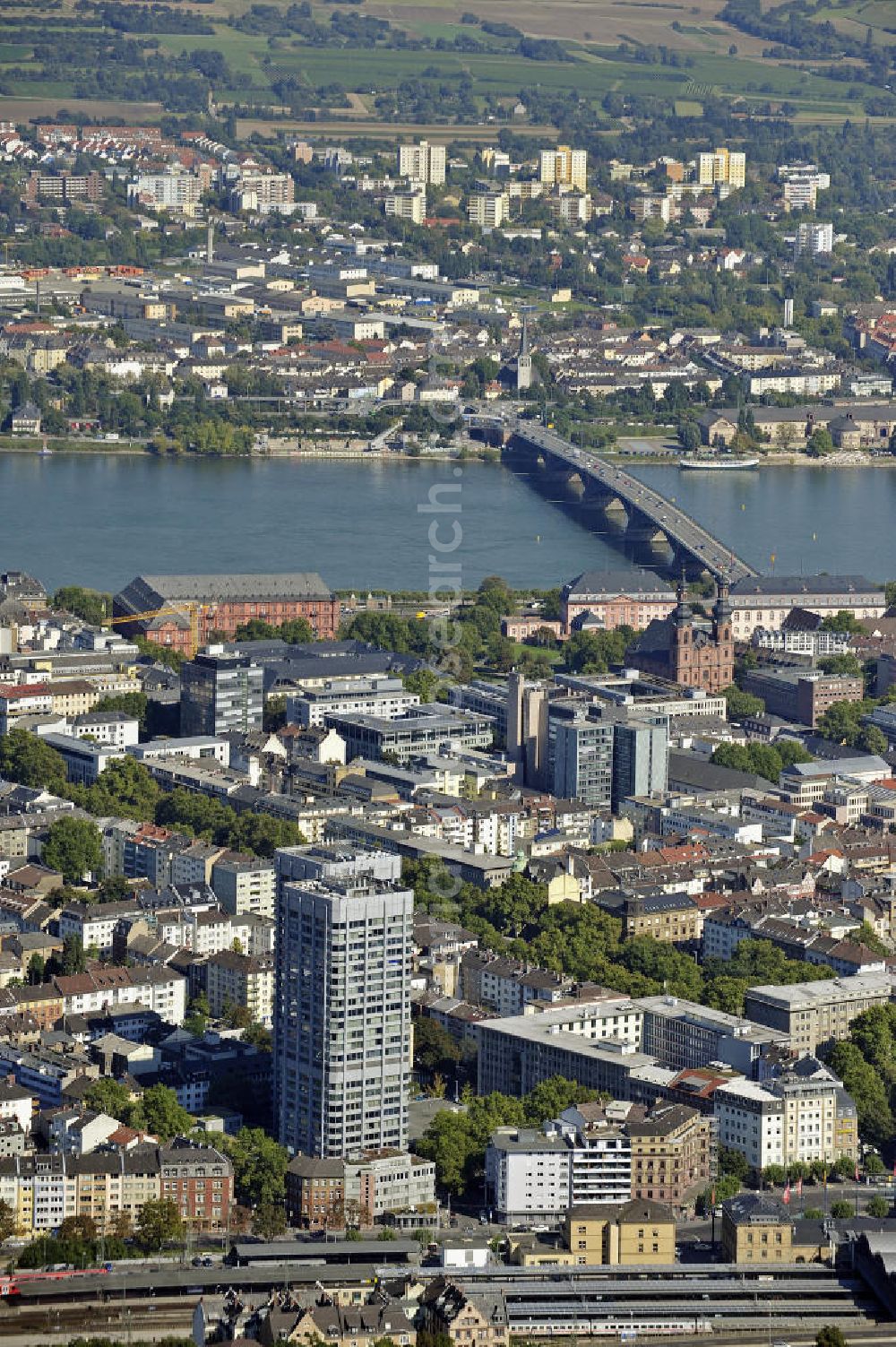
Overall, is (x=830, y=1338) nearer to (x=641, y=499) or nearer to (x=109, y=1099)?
(x=109, y=1099)

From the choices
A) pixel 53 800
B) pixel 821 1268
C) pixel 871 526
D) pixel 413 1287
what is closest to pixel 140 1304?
pixel 413 1287

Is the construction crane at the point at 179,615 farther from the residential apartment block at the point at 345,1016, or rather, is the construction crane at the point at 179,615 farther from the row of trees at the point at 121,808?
the residential apartment block at the point at 345,1016

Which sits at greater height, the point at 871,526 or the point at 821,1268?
the point at 821,1268

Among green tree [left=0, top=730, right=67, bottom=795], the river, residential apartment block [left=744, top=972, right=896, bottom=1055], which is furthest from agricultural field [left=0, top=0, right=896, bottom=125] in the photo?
residential apartment block [left=744, top=972, right=896, bottom=1055]

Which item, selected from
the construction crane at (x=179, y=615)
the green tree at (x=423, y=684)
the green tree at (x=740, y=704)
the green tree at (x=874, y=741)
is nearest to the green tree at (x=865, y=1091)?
the green tree at (x=874, y=741)

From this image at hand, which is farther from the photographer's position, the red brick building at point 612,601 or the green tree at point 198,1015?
the red brick building at point 612,601

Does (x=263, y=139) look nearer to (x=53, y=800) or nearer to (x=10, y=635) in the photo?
(x=10, y=635)
